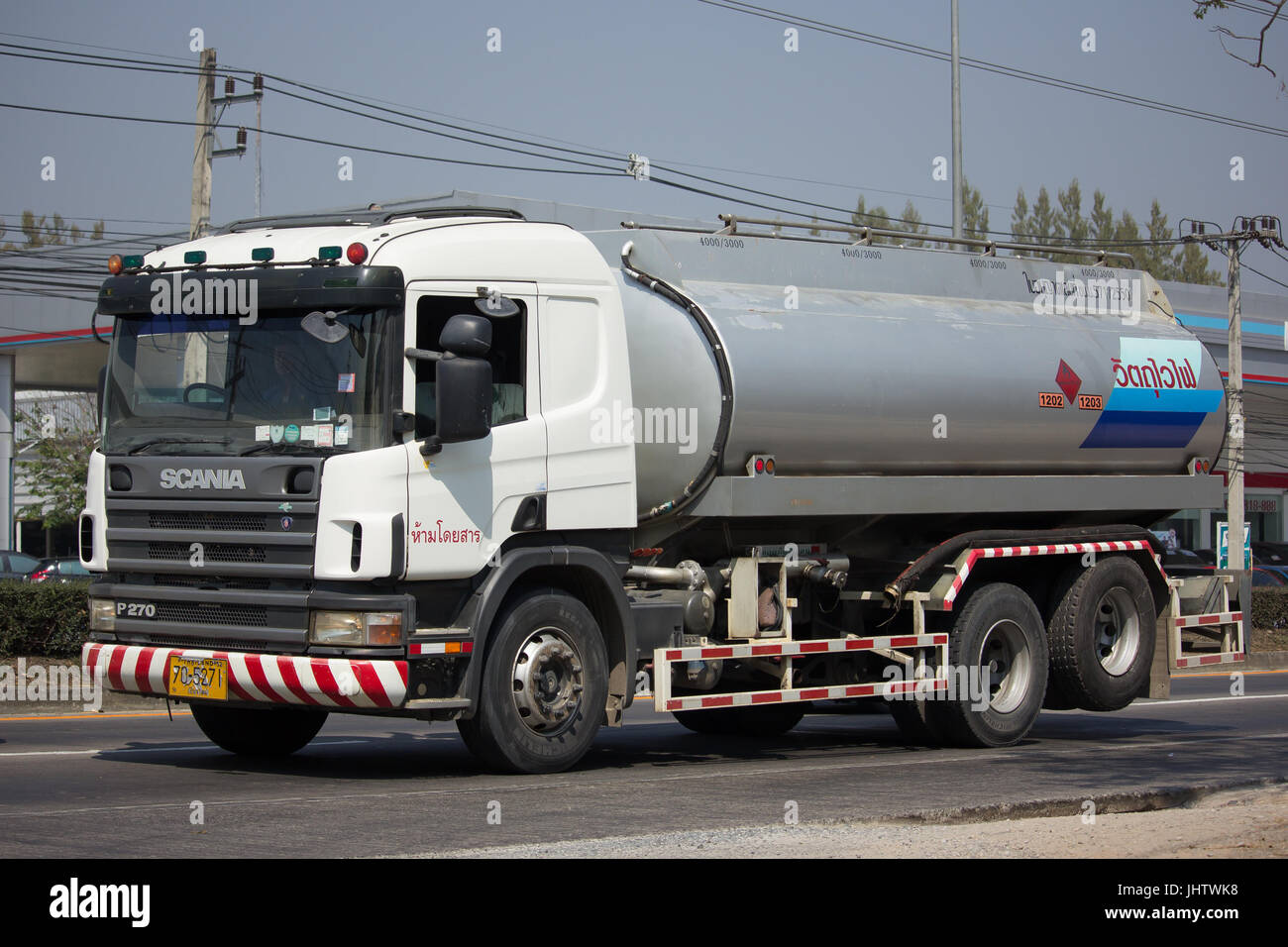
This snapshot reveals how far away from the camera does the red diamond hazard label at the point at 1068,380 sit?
1353cm

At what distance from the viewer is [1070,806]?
30.4 ft

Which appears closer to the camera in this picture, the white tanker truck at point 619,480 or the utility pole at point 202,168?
the white tanker truck at point 619,480

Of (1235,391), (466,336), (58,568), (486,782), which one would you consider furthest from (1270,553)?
(466,336)

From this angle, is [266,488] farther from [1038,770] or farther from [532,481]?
[1038,770]

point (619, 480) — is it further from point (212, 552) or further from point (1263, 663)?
point (1263, 663)

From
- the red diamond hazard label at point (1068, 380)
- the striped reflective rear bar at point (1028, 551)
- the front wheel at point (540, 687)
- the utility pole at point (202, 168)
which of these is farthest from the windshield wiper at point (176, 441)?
the utility pole at point (202, 168)

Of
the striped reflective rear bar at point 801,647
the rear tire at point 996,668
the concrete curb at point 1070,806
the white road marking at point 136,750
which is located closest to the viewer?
the concrete curb at point 1070,806

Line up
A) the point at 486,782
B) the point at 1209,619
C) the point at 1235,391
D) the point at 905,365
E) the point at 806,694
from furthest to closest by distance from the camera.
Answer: the point at 1235,391
the point at 1209,619
the point at 905,365
the point at 806,694
the point at 486,782

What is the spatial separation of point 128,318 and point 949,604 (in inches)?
256

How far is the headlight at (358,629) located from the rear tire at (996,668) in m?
5.35

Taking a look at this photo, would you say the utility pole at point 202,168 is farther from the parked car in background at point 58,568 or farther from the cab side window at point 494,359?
the parked car in background at point 58,568

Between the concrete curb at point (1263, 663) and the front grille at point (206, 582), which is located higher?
the front grille at point (206, 582)

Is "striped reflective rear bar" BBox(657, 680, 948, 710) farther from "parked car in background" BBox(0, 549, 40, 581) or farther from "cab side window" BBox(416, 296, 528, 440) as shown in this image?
"parked car in background" BBox(0, 549, 40, 581)

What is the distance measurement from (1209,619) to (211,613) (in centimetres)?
917
